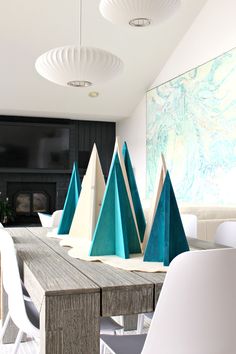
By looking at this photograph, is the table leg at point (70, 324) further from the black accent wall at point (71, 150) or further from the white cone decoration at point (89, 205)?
the black accent wall at point (71, 150)

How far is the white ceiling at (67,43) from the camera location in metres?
6.30

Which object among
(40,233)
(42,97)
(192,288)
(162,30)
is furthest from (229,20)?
(192,288)

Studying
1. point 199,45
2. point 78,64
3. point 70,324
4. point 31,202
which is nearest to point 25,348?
point 70,324

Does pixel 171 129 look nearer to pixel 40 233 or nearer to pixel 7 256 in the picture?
pixel 40 233

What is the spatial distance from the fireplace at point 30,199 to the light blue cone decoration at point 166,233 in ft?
25.6

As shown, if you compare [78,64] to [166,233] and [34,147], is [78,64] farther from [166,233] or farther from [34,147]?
[34,147]

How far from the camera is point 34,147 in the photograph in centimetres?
890

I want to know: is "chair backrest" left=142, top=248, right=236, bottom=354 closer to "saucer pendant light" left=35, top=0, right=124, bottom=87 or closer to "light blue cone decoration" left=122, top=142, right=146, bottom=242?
"light blue cone decoration" left=122, top=142, right=146, bottom=242

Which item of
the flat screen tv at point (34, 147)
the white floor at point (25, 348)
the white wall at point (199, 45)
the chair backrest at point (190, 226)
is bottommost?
the white floor at point (25, 348)

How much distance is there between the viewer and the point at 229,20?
5.77 m

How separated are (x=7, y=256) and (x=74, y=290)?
568 mm

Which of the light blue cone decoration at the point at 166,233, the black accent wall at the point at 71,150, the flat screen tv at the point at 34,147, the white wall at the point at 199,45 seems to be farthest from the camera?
the black accent wall at the point at 71,150

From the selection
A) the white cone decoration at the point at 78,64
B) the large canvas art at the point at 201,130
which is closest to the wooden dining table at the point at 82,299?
the white cone decoration at the point at 78,64

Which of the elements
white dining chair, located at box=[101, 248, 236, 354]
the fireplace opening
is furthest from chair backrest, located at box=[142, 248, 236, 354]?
the fireplace opening
